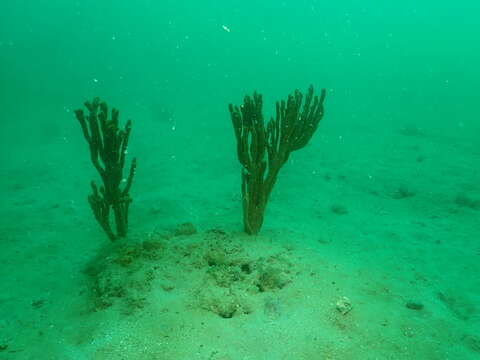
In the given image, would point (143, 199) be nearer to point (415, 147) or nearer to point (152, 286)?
point (152, 286)

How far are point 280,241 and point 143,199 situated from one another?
148 inches

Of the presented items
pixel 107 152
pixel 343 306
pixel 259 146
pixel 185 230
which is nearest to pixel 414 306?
pixel 343 306

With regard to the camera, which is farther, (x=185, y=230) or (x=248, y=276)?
(x=185, y=230)

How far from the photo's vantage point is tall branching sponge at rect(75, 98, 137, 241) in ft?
14.8

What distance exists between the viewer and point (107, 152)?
465cm

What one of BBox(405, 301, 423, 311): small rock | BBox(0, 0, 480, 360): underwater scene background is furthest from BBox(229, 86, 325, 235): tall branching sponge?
BBox(405, 301, 423, 311): small rock

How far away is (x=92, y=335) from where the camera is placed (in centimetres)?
335

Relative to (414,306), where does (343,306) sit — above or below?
above

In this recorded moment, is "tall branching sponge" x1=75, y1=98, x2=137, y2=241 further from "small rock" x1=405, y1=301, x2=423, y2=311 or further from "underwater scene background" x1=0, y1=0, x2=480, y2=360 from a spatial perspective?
"small rock" x1=405, y1=301, x2=423, y2=311

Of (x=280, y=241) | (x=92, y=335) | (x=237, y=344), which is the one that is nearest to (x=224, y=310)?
(x=237, y=344)

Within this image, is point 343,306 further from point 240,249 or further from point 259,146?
point 259,146

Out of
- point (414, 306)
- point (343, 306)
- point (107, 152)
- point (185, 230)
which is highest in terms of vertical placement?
point (107, 152)

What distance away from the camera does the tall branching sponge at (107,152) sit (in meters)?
4.50

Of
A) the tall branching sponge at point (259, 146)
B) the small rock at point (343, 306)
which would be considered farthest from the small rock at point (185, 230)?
the small rock at point (343, 306)
